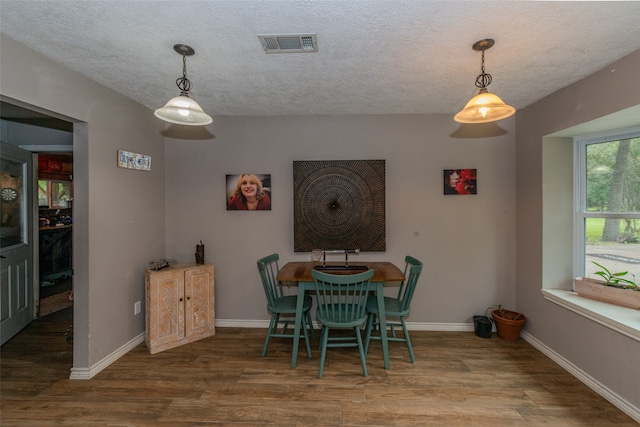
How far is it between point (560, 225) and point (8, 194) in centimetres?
567

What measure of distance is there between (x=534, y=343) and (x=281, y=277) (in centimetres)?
265

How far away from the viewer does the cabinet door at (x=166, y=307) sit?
2760 mm

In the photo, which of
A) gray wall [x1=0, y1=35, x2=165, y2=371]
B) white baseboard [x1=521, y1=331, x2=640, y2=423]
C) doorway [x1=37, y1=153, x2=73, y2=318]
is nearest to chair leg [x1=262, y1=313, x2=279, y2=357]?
gray wall [x1=0, y1=35, x2=165, y2=371]

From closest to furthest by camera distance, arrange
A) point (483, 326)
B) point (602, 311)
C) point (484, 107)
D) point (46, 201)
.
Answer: point (484, 107) < point (602, 311) < point (483, 326) < point (46, 201)

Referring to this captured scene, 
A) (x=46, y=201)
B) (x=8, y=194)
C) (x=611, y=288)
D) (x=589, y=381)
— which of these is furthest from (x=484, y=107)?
(x=46, y=201)

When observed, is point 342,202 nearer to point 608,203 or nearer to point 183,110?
point 183,110

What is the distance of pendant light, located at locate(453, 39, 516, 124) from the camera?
1721 mm

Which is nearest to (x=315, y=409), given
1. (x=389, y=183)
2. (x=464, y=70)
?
(x=389, y=183)

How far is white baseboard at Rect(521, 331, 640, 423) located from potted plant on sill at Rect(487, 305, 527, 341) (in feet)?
0.49

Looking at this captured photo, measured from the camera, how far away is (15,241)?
3.13 metres

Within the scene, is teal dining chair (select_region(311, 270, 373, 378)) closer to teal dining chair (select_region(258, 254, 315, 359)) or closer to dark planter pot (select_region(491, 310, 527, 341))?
teal dining chair (select_region(258, 254, 315, 359))

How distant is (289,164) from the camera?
11.0 ft

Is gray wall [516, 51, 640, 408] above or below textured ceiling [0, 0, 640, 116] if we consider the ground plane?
below

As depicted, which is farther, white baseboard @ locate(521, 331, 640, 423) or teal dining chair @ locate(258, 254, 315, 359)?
teal dining chair @ locate(258, 254, 315, 359)
